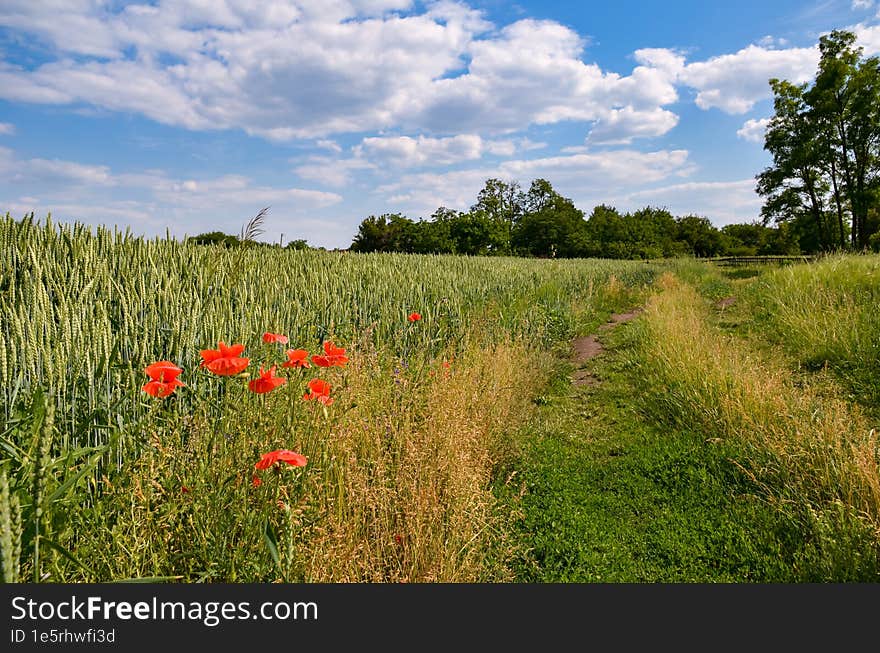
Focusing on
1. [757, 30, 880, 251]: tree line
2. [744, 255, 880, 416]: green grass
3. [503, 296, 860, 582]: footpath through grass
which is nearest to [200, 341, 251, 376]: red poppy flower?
[503, 296, 860, 582]: footpath through grass

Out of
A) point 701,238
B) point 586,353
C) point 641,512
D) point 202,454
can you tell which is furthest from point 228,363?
point 701,238

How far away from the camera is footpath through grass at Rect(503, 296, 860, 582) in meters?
2.94

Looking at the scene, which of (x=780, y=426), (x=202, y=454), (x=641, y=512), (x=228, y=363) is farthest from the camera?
(x=780, y=426)

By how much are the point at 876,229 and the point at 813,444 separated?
5654 centimetres

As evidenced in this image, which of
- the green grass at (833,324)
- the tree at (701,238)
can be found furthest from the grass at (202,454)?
the tree at (701,238)

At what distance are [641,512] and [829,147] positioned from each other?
35868 millimetres

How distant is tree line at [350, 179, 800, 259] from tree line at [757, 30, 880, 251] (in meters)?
19.0

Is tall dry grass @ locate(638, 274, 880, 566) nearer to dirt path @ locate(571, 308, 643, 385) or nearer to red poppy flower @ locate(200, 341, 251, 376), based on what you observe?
dirt path @ locate(571, 308, 643, 385)

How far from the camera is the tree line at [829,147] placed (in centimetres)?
2786

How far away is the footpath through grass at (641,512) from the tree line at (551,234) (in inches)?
1632

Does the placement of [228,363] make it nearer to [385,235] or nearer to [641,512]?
[641,512]

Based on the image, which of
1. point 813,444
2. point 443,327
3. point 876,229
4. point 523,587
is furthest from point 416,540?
point 876,229

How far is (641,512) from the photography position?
3652 millimetres

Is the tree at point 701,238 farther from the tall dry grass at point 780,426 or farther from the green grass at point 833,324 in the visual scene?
the tall dry grass at point 780,426
